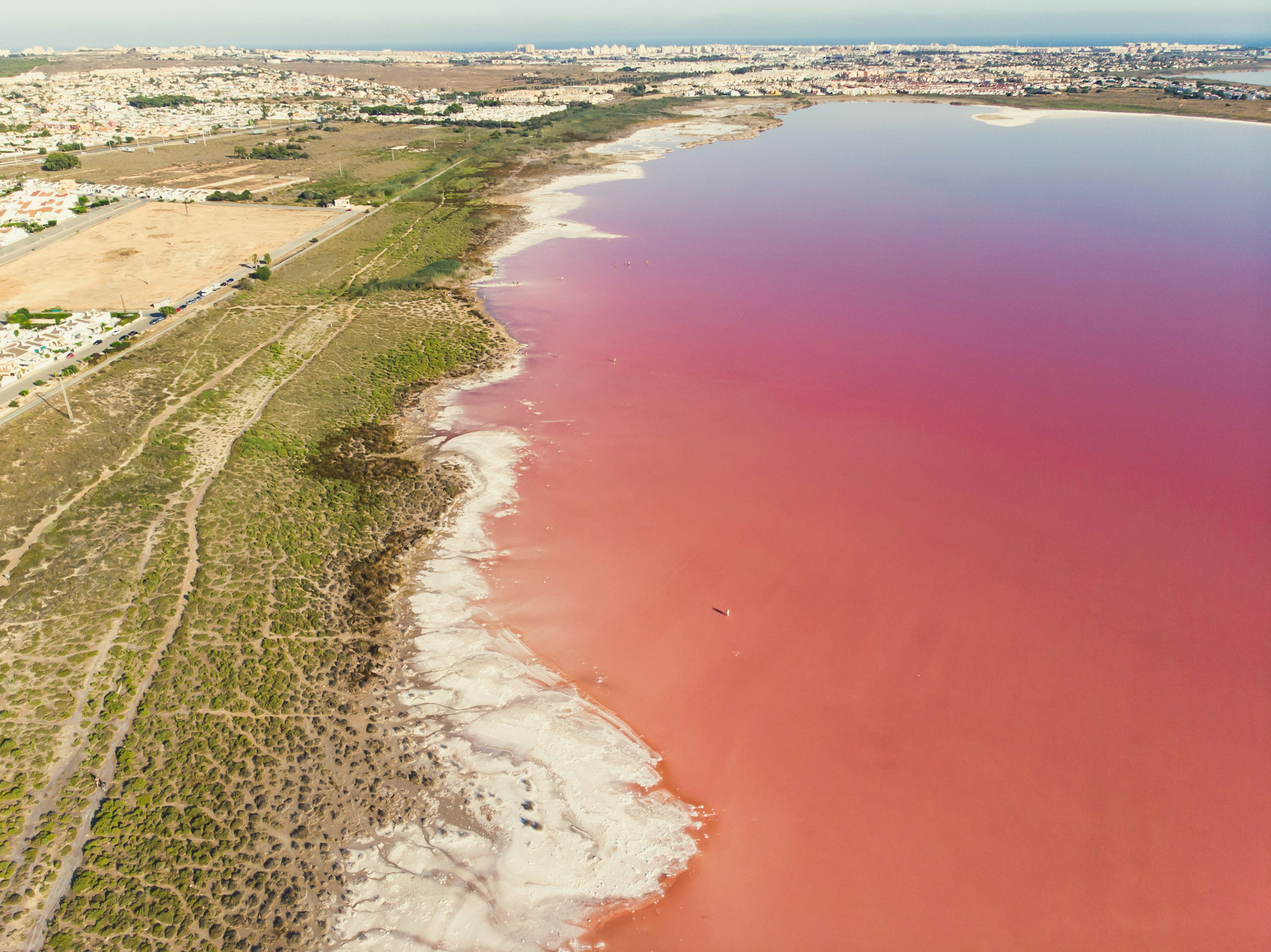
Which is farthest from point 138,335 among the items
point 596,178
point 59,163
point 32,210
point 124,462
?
point 59,163

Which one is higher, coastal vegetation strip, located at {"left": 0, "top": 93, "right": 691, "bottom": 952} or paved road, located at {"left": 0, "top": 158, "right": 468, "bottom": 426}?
paved road, located at {"left": 0, "top": 158, "right": 468, "bottom": 426}

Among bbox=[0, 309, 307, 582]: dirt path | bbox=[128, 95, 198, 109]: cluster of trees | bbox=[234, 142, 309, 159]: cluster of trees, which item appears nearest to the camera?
bbox=[0, 309, 307, 582]: dirt path

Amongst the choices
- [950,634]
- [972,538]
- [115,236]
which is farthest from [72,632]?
[115,236]

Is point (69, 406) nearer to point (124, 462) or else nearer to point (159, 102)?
point (124, 462)

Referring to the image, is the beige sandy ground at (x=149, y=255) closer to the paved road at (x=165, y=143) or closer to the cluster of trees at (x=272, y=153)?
the cluster of trees at (x=272, y=153)

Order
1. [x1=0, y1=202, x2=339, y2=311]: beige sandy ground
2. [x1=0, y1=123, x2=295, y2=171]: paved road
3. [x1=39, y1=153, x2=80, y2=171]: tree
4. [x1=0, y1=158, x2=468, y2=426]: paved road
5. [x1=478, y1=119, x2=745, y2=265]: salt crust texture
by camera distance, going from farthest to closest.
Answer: [x1=0, y1=123, x2=295, y2=171]: paved road < [x1=39, y1=153, x2=80, y2=171]: tree < [x1=478, y1=119, x2=745, y2=265]: salt crust texture < [x1=0, y1=202, x2=339, y2=311]: beige sandy ground < [x1=0, y1=158, x2=468, y2=426]: paved road

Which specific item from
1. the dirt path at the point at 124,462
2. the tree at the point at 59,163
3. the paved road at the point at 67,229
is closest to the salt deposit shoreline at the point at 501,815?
the dirt path at the point at 124,462

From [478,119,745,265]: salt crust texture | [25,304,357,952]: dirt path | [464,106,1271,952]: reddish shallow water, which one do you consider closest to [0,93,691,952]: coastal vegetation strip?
[25,304,357,952]: dirt path

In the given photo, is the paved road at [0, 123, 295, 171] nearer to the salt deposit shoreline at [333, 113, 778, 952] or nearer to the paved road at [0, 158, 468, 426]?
the paved road at [0, 158, 468, 426]
